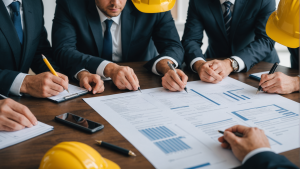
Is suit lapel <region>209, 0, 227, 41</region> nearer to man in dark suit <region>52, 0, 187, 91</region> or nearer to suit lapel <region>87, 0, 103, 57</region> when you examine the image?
man in dark suit <region>52, 0, 187, 91</region>

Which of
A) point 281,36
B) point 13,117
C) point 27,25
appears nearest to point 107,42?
point 27,25

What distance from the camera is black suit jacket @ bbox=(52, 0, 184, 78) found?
1.80m

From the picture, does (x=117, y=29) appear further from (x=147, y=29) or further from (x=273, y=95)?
(x=273, y=95)

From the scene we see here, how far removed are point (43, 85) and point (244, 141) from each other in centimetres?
99

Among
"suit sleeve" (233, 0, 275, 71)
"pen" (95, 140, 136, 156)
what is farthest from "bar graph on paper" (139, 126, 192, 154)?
"suit sleeve" (233, 0, 275, 71)

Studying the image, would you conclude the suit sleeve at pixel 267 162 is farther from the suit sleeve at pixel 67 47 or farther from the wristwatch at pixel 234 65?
the suit sleeve at pixel 67 47

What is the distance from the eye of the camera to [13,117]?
1011mm

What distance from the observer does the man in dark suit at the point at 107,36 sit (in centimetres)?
174

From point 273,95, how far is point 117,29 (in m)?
1.29

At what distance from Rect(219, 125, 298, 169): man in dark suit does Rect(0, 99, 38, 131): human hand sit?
0.74 metres

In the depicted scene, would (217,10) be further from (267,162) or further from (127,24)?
(267,162)

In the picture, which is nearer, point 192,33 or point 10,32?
point 10,32

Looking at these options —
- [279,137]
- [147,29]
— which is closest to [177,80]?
[279,137]

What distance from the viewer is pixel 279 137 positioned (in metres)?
0.98
